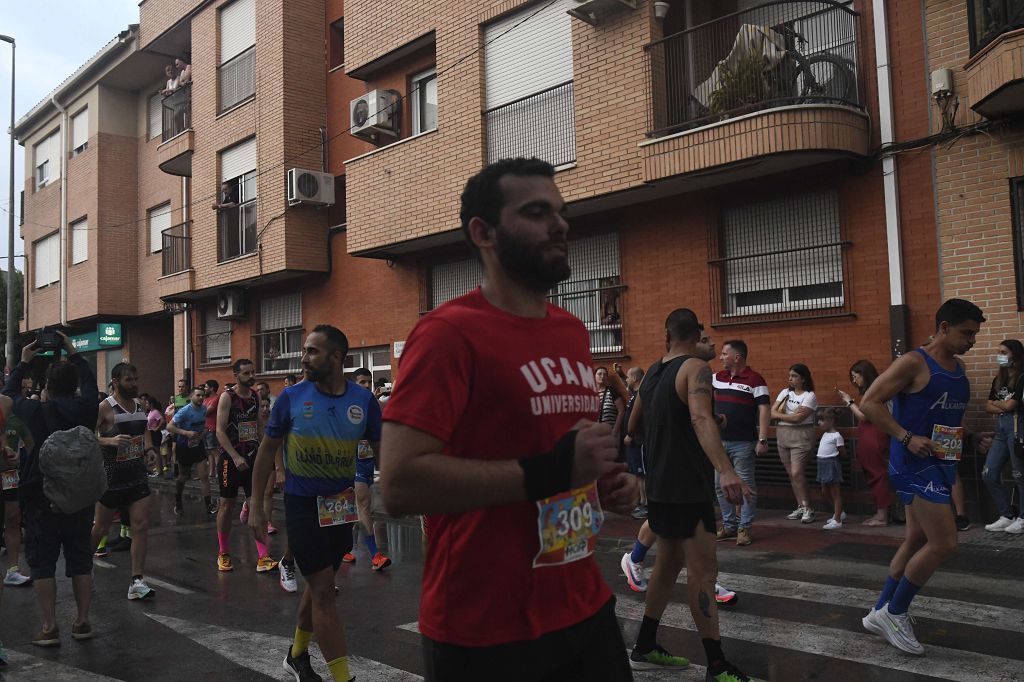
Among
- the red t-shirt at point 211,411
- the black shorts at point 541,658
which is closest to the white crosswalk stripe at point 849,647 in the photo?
the black shorts at point 541,658

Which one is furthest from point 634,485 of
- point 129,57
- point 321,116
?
point 129,57

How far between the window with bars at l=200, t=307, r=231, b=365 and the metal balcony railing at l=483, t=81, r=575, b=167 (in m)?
10.4

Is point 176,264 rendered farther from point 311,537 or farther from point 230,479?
point 311,537

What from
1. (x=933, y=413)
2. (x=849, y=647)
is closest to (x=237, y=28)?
(x=933, y=413)

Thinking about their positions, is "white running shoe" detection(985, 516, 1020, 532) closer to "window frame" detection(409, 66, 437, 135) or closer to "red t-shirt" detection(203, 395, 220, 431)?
"red t-shirt" detection(203, 395, 220, 431)

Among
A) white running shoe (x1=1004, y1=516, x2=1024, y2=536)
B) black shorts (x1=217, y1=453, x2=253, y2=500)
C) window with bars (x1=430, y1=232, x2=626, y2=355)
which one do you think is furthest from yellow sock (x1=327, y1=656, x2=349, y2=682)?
window with bars (x1=430, y1=232, x2=626, y2=355)

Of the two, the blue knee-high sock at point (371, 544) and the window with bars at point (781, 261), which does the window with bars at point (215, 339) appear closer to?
the window with bars at point (781, 261)

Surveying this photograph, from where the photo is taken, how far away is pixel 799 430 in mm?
9938

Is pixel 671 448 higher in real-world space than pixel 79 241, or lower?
lower

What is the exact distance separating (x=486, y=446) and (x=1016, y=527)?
821 cm

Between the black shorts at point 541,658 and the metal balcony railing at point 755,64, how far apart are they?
9049 mm

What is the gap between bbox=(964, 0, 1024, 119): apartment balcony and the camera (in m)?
8.48

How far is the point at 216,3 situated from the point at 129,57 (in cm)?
460

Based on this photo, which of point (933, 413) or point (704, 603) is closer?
point (704, 603)
